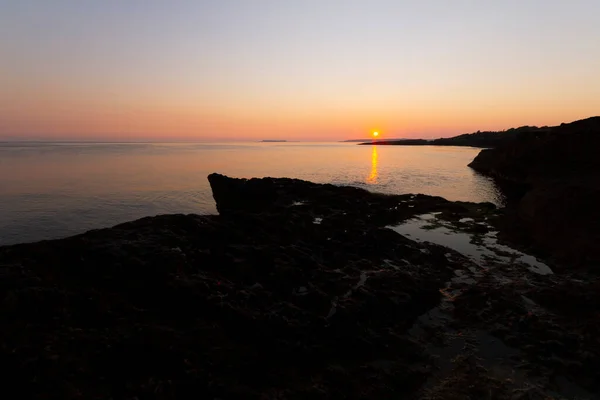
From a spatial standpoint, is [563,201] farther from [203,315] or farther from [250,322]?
[203,315]

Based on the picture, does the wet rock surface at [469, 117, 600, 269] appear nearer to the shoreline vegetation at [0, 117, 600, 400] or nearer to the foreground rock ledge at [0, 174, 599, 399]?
the shoreline vegetation at [0, 117, 600, 400]

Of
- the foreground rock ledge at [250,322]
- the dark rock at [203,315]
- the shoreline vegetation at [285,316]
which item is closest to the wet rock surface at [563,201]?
the shoreline vegetation at [285,316]

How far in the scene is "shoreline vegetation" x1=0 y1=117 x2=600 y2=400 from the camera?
7266 millimetres

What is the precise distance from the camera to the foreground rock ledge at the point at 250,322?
714cm

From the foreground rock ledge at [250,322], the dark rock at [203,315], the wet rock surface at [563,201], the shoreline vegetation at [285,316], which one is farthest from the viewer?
the wet rock surface at [563,201]

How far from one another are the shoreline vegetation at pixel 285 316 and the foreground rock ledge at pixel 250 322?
1.6 inches

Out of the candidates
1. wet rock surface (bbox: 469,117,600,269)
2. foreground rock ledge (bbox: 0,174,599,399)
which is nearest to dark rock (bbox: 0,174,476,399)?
foreground rock ledge (bbox: 0,174,599,399)

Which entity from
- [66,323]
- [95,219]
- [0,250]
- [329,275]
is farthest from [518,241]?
[95,219]

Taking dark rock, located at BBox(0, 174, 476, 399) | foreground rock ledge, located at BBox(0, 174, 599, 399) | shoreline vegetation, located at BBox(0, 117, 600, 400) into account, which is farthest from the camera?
shoreline vegetation, located at BBox(0, 117, 600, 400)

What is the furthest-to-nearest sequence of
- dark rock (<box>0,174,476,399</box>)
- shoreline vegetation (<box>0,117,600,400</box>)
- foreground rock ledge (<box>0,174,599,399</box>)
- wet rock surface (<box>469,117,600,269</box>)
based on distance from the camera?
wet rock surface (<box>469,117,600,269</box>)
shoreline vegetation (<box>0,117,600,400</box>)
foreground rock ledge (<box>0,174,599,399</box>)
dark rock (<box>0,174,476,399</box>)

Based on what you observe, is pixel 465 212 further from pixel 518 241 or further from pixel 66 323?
pixel 66 323

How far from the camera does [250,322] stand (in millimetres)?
9406

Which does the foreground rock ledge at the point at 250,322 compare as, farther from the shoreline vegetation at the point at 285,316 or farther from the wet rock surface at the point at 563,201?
the wet rock surface at the point at 563,201

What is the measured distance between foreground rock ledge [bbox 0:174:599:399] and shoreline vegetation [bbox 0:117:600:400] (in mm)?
42
